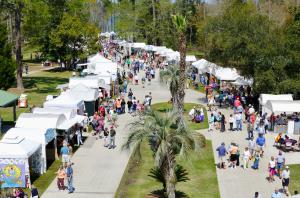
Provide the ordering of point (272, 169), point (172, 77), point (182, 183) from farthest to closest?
1. point (172, 77)
2. point (182, 183)
3. point (272, 169)

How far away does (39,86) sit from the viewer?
4762cm

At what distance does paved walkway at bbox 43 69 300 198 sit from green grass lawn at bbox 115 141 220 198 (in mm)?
298

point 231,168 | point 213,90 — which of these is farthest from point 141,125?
point 213,90

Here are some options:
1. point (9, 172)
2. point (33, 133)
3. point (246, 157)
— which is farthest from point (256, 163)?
point (9, 172)

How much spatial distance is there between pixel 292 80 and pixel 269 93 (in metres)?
1.74

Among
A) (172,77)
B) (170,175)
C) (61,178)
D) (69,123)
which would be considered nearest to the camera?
(170,175)

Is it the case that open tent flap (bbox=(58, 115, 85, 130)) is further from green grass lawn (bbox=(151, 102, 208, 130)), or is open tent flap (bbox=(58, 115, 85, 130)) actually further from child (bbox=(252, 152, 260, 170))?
child (bbox=(252, 152, 260, 170))

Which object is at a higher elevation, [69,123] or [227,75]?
[227,75]

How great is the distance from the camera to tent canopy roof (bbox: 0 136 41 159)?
1875 cm

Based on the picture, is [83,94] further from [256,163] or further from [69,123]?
[256,163]

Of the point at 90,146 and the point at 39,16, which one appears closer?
the point at 90,146

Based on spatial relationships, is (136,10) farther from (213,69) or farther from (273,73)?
(273,73)

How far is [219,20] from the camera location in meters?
36.6

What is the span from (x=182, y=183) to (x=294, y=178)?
185 inches
